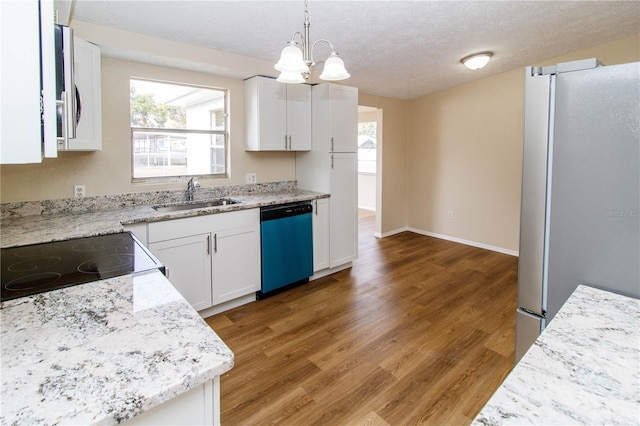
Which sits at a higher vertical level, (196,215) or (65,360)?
(196,215)

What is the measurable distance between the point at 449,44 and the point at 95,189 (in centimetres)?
344

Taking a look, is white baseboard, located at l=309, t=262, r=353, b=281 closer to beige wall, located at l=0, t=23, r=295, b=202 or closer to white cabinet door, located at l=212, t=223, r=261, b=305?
white cabinet door, located at l=212, t=223, r=261, b=305

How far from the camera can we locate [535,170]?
1287 mm

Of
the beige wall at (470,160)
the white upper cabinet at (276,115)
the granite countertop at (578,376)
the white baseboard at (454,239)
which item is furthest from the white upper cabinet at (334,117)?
the granite countertop at (578,376)

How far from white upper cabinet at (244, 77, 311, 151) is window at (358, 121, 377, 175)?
4.46 m

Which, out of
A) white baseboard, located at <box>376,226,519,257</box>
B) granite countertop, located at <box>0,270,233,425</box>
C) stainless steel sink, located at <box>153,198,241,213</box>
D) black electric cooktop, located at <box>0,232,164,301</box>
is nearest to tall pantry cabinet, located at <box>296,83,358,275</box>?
stainless steel sink, located at <box>153,198,241,213</box>

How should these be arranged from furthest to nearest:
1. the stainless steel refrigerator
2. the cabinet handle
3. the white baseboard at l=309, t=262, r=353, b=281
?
the white baseboard at l=309, t=262, r=353, b=281 < the stainless steel refrigerator < the cabinet handle

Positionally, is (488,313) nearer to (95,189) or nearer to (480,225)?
(480,225)

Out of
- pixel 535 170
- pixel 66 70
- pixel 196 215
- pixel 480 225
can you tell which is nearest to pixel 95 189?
pixel 196 215

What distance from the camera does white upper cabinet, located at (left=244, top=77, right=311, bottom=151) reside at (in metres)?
3.43

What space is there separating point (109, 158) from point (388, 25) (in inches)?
100

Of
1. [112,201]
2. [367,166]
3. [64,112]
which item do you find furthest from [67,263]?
[367,166]

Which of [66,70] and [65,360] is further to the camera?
[66,70]

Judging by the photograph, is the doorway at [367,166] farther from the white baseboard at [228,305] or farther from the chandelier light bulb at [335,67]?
the chandelier light bulb at [335,67]
